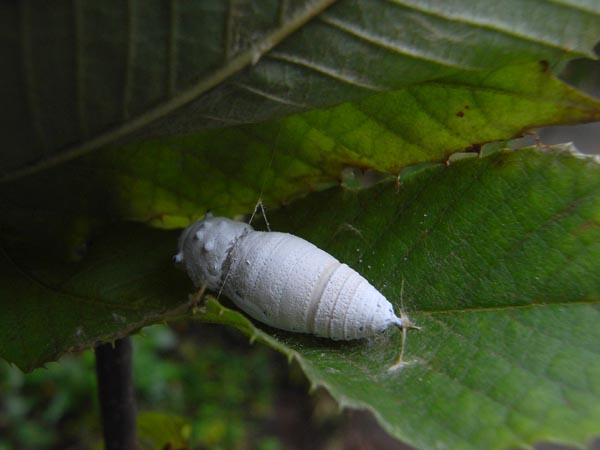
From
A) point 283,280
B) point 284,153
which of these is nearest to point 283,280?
point 283,280

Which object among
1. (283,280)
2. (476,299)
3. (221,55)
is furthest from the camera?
(283,280)

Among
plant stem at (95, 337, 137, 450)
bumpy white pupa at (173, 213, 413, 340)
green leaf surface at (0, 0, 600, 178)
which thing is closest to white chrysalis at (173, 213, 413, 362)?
bumpy white pupa at (173, 213, 413, 340)

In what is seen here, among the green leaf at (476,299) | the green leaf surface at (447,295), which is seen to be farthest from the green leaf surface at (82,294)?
the green leaf at (476,299)

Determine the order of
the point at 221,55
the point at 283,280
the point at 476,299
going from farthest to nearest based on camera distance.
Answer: the point at 283,280 < the point at 476,299 < the point at 221,55

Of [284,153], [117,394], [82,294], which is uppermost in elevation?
[284,153]

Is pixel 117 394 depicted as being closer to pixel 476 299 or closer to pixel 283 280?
pixel 283 280
